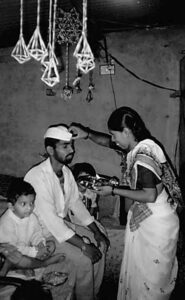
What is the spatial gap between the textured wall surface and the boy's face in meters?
3.64

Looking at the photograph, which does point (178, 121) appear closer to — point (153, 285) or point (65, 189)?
point (65, 189)

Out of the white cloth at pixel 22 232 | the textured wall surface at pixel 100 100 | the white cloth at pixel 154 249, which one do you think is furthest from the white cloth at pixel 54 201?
the textured wall surface at pixel 100 100

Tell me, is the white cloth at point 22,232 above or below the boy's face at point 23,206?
below

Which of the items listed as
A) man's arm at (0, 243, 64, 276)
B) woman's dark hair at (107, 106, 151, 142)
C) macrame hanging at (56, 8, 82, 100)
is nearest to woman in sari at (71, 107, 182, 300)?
woman's dark hair at (107, 106, 151, 142)

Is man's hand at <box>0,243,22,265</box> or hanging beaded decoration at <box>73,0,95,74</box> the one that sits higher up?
hanging beaded decoration at <box>73,0,95,74</box>

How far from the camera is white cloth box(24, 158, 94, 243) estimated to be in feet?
12.5

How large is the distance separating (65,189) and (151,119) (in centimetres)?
313

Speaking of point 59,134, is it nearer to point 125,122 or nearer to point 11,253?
point 125,122

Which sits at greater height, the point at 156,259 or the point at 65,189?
the point at 65,189

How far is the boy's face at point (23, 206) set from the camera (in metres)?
3.55

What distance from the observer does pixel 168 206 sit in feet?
12.0

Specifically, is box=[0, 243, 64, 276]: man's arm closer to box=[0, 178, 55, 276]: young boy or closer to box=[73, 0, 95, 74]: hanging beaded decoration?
box=[0, 178, 55, 276]: young boy

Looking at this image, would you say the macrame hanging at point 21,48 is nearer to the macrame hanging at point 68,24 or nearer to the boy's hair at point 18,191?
the boy's hair at point 18,191

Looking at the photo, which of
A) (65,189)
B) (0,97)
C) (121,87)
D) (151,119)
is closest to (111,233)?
(65,189)
